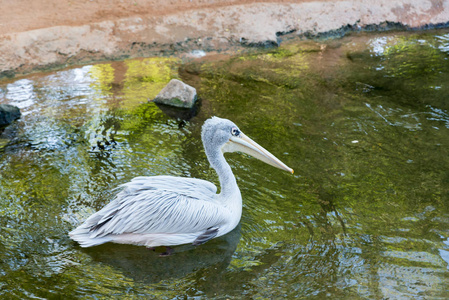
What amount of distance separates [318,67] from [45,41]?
415cm

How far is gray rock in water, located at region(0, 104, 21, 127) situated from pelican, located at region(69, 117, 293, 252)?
2.42 metres

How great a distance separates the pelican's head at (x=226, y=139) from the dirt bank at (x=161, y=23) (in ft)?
12.9

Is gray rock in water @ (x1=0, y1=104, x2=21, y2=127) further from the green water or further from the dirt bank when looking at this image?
the dirt bank

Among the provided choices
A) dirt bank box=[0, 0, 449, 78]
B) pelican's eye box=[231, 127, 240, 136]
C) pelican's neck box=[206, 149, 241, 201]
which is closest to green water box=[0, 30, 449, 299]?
pelican's neck box=[206, 149, 241, 201]

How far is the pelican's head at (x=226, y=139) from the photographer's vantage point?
3686 mm

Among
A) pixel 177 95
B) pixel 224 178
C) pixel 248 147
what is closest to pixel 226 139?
pixel 248 147

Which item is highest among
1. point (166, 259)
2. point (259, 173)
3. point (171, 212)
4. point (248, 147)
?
point (248, 147)

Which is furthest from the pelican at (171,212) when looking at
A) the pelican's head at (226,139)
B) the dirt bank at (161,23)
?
the dirt bank at (161,23)

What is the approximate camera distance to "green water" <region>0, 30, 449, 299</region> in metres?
3.16

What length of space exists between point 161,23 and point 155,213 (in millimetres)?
4897

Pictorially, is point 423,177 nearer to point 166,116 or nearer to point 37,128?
point 166,116

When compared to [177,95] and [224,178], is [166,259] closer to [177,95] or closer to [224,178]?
[224,178]

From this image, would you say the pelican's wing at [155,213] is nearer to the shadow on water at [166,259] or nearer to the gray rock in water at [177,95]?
the shadow on water at [166,259]

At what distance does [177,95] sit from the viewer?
18.3ft
